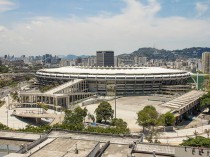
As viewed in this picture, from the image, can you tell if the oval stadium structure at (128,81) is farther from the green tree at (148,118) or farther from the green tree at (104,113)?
the green tree at (148,118)

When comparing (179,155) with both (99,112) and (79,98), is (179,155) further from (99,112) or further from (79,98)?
(79,98)

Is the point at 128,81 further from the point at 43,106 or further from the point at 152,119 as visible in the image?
the point at 152,119

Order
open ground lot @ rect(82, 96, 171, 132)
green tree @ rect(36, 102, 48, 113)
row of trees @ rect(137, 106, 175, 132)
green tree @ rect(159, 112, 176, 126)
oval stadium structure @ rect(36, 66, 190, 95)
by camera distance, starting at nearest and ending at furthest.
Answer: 1. row of trees @ rect(137, 106, 175, 132)
2. green tree @ rect(159, 112, 176, 126)
3. open ground lot @ rect(82, 96, 171, 132)
4. green tree @ rect(36, 102, 48, 113)
5. oval stadium structure @ rect(36, 66, 190, 95)

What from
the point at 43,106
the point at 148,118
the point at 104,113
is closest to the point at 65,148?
the point at 148,118

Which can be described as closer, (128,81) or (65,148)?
Result: (65,148)

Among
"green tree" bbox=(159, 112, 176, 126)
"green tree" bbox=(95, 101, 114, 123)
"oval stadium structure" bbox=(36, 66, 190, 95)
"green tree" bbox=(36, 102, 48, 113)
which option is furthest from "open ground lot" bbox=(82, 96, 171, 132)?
"green tree" bbox=(36, 102, 48, 113)

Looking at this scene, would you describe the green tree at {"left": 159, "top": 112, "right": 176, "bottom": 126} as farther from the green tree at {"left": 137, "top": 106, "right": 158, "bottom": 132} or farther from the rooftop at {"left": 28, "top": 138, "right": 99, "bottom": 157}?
the rooftop at {"left": 28, "top": 138, "right": 99, "bottom": 157}

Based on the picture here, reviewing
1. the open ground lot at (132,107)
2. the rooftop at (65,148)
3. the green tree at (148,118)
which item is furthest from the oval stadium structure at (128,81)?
the rooftop at (65,148)

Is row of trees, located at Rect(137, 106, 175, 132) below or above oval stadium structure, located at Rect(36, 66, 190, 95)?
below
